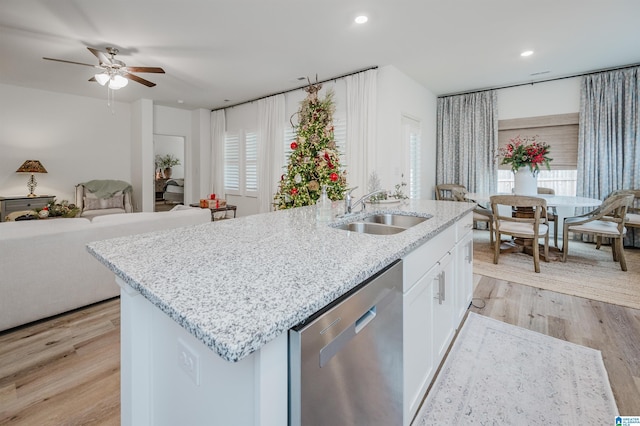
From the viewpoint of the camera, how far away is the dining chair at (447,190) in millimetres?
5609

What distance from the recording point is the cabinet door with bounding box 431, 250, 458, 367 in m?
1.67

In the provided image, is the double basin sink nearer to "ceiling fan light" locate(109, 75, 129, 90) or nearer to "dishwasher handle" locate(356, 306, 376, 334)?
"dishwasher handle" locate(356, 306, 376, 334)

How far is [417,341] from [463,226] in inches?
44.9

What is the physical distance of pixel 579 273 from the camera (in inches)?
139

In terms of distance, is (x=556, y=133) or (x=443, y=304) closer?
(x=443, y=304)

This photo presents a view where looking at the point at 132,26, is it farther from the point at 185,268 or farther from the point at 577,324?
the point at 577,324

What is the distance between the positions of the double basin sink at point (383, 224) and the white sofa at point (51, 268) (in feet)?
6.90

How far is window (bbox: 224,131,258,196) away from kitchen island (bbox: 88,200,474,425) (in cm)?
530

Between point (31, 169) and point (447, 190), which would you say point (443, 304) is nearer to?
point (447, 190)

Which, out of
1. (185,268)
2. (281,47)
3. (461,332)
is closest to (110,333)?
(185,268)

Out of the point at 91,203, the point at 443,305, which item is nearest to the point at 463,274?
the point at 443,305

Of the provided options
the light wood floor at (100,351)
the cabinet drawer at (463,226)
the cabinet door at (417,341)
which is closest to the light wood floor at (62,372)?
the light wood floor at (100,351)

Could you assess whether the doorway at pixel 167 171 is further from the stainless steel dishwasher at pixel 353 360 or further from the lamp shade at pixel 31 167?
the stainless steel dishwasher at pixel 353 360


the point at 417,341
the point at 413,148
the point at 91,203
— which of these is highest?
the point at 413,148
